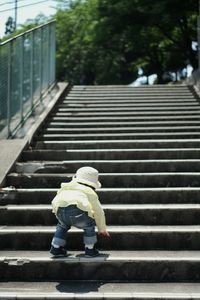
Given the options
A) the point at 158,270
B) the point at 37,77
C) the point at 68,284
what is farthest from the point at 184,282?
the point at 37,77

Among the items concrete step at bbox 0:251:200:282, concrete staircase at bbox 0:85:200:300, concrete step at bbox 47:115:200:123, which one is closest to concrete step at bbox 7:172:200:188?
concrete staircase at bbox 0:85:200:300

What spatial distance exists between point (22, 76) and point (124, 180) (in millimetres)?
3296

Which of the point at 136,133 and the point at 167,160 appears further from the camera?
the point at 136,133

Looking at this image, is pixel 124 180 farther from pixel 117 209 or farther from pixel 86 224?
pixel 86 224

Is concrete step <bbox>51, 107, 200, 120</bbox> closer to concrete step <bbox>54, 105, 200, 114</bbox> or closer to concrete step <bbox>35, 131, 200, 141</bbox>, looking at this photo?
concrete step <bbox>54, 105, 200, 114</bbox>

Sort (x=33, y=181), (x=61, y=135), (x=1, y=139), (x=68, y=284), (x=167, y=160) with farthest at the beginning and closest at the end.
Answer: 1. (x=61, y=135)
2. (x=1, y=139)
3. (x=167, y=160)
4. (x=33, y=181)
5. (x=68, y=284)

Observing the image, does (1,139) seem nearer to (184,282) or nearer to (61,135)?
(61,135)

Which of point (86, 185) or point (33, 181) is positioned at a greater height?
point (86, 185)

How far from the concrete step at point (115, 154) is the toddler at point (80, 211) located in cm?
218

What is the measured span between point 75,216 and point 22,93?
4.39 metres

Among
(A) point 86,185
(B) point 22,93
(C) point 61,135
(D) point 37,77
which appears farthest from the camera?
(D) point 37,77

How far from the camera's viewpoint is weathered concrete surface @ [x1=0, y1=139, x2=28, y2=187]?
5.76 metres

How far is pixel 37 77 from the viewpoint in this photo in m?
9.68

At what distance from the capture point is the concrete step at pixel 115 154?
253 inches
